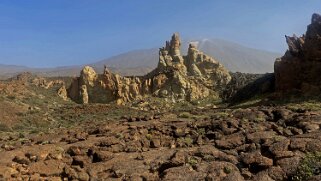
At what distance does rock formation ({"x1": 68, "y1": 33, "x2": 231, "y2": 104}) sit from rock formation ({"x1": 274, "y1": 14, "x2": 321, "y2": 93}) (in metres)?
21.7

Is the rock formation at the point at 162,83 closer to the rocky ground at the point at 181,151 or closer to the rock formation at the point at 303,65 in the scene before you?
the rock formation at the point at 303,65

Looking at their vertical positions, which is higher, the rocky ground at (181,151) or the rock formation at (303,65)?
the rock formation at (303,65)

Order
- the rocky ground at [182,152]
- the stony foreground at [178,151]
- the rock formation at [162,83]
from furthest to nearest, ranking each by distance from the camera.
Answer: the rock formation at [162,83]
the stony foreground at [178,151]
the rocky ground at [182,152]

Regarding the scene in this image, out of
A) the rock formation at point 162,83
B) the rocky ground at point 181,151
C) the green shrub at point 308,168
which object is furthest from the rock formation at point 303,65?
the green shrub at point 308,168

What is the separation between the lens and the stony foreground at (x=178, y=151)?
16453mm

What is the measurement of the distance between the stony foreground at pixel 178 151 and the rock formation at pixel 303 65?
53.5ft

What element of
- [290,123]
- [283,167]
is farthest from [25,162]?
[290,123]

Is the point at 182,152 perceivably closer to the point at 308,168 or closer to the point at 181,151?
the point at 181,151

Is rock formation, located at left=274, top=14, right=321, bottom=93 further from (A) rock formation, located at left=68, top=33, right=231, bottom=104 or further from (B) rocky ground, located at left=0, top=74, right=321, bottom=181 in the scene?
(A) rock formation, located at left=68, top=33, right=231, bottom=104

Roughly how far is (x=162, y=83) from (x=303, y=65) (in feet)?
89.4

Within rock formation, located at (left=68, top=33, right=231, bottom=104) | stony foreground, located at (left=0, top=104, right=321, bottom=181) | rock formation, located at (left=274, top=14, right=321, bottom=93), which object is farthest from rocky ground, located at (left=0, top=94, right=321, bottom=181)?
rock formation, located at (left=68, top=33, right=231, bottom=104)

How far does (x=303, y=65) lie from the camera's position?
136 feet

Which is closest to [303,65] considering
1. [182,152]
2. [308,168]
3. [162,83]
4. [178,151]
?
[178,151]

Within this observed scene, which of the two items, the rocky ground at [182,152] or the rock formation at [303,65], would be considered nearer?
the rocky ground at [182,152]
